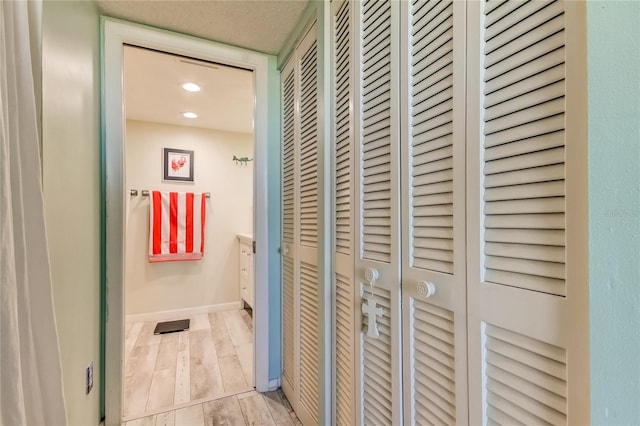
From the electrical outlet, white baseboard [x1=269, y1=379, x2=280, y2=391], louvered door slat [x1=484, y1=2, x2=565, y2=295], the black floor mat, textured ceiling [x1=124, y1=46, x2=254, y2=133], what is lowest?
the black floor mat

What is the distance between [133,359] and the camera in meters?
2.28

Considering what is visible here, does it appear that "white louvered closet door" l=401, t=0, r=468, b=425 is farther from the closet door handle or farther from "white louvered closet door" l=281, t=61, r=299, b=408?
"white louvered closet door" l=281, t=61, r=299, b=408

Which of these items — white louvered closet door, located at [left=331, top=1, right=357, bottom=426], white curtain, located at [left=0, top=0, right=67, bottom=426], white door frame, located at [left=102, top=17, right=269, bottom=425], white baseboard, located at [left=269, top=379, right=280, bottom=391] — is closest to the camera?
white curtain, located at [left=0, top=0, right=67, bottom=426]

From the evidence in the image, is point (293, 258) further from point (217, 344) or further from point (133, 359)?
point (133, 359)

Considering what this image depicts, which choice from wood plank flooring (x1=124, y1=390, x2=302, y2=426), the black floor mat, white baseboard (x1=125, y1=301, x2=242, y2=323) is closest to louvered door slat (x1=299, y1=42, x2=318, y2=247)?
wood plank flooring (x1=124, y1=390, x2=302, y2=426)

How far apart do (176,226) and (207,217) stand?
346 mm

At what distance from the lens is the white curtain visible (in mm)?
551

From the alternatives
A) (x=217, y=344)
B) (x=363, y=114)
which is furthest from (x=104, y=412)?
(x=363, y=114)

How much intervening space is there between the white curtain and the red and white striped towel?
8.50 ft

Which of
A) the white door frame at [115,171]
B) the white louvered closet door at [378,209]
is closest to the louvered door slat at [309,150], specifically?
the white louvered closet door at [378,209]

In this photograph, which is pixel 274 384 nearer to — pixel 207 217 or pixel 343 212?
pixel 343 212

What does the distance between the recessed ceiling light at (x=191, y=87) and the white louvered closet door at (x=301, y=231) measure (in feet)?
2.94

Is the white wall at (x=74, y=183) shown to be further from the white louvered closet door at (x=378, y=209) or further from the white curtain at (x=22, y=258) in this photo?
the white louvered closet door at (x=378, y=209)

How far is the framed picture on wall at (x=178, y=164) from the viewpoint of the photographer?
126 inches
